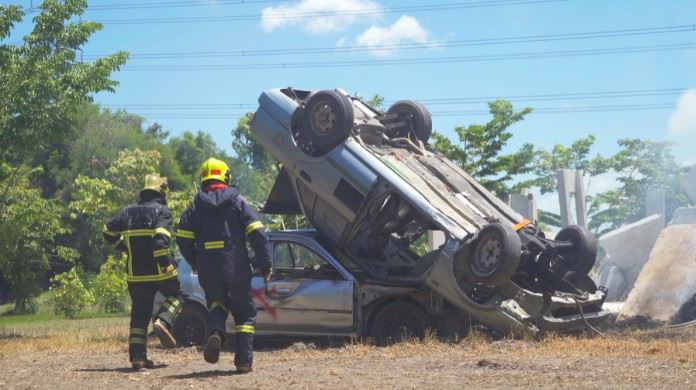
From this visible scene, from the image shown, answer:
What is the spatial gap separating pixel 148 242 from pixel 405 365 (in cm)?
256

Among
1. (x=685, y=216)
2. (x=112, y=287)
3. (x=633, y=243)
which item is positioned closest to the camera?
(x=685, y=216)

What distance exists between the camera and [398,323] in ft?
38.0

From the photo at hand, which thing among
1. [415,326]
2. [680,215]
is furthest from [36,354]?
[680,215]

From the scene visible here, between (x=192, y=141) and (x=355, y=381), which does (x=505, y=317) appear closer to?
(x=355, y=381)

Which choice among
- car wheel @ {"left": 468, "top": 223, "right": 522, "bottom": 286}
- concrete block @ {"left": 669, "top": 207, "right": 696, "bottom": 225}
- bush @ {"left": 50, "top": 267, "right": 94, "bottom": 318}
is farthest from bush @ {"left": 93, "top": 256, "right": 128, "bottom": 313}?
car wheel @ {"left": 468, "top": 223, "right": 522, "bottom": 286}

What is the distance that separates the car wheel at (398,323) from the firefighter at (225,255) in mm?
3247

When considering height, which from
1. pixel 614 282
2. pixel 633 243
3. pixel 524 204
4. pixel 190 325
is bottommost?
pixel 190 325

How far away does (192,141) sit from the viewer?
65625mm

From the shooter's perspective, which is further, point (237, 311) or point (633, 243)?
point (633, 243)

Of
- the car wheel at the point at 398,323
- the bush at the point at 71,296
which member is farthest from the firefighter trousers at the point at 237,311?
the bush at the point at 71,296

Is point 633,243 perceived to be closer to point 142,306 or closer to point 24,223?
point 24,223

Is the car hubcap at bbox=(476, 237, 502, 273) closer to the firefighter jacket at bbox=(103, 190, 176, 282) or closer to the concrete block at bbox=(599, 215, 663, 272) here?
the firefighter jacket at bbox=(103, 190, 176, 282)

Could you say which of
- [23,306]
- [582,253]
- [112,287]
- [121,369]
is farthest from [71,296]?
[121,369]

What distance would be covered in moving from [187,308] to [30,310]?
26.3m
